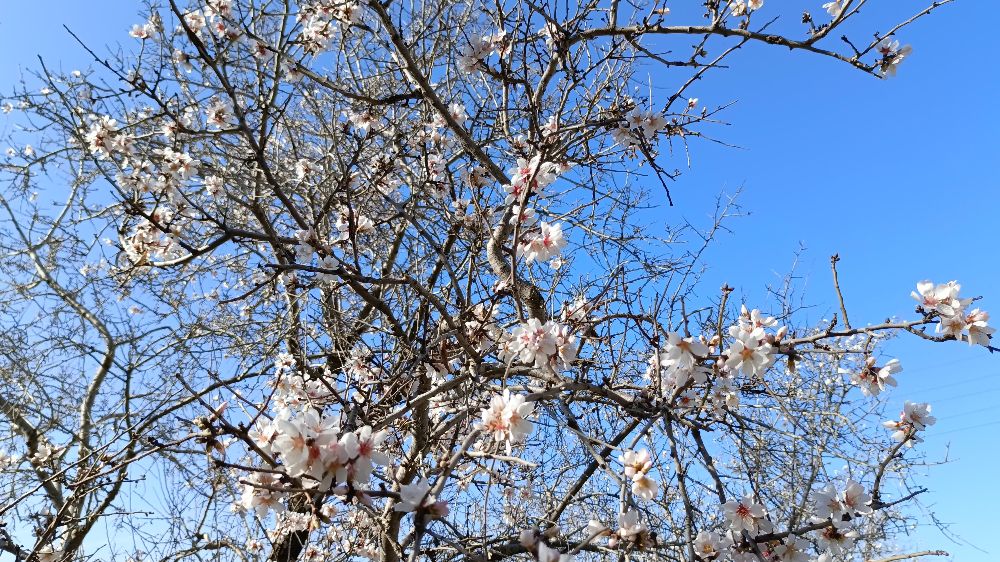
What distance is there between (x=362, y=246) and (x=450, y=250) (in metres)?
0.63

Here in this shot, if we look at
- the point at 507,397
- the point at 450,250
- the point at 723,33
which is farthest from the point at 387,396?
the point at 723,33

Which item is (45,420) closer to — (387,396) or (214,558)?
(214,558)

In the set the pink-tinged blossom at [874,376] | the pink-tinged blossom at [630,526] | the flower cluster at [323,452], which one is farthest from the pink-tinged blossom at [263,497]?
the pink-tinged blossom at [874,376]

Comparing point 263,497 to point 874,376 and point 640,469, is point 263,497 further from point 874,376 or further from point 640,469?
point 874,376

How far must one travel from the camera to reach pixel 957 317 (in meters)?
1.69

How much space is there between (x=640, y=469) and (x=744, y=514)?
0.36 m

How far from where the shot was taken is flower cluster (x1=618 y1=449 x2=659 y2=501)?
63.2 inches

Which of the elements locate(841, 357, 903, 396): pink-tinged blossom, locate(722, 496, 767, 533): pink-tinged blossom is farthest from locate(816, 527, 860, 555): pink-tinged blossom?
locate(841, 357, 903, 396): pink-tinged blossom

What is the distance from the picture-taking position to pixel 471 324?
2.72 m

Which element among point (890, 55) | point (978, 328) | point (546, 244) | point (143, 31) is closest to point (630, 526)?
point (546, 244)

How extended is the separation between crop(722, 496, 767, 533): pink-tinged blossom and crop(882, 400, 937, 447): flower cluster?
0.70m

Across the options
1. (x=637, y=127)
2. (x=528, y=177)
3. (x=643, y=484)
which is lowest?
(x=643, y=484)

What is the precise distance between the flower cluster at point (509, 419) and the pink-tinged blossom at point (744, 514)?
681 millimetres

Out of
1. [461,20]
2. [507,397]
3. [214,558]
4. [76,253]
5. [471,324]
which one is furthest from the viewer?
[76,253]
